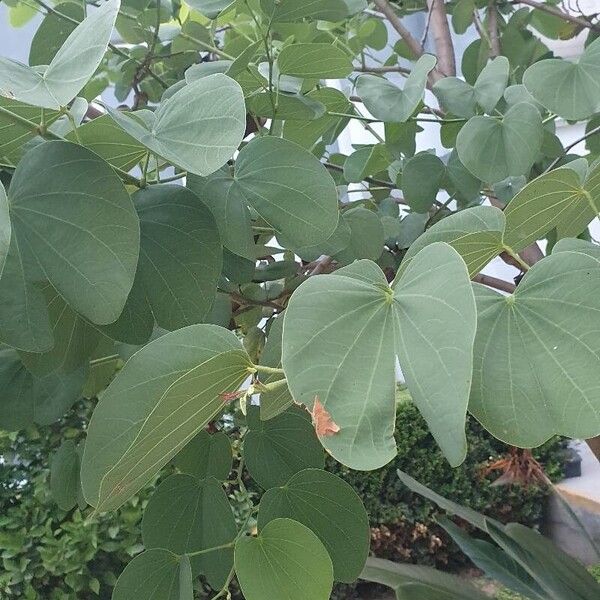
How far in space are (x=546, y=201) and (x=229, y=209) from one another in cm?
18

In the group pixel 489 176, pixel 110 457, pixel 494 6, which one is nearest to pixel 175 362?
pixel 110 457

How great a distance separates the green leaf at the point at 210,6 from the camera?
0.61 m

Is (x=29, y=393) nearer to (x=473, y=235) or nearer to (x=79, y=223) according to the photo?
(x=79, y=223)

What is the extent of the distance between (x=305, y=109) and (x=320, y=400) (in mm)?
390

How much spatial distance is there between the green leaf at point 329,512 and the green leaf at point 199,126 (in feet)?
0.72

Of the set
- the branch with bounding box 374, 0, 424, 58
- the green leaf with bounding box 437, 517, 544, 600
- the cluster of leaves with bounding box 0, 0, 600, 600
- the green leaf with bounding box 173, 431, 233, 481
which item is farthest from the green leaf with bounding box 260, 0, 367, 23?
the green leaf with bounding box 437, 517, 544, 600

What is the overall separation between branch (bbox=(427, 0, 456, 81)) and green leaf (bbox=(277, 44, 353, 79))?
60 centimetres

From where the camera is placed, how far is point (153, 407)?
12.8 inches

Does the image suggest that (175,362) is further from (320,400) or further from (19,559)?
(19,559)

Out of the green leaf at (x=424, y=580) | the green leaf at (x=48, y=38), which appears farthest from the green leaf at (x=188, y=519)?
the green leaf at (x=424, y=580)

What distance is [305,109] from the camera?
23.8 inches

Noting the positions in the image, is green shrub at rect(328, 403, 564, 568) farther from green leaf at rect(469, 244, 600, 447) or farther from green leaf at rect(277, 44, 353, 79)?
green leaf at rect(469, 244, 600, 447)

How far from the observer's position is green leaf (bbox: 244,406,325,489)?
21.9 inches

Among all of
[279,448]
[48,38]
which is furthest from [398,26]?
[279,448]
